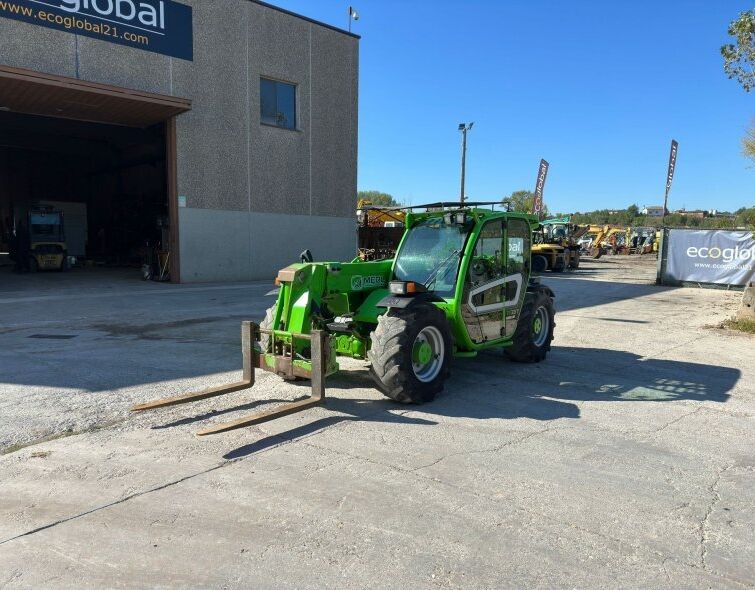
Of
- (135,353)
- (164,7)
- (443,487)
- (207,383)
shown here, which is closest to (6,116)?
(164,7)

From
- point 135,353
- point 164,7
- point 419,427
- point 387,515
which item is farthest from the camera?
point 164,7

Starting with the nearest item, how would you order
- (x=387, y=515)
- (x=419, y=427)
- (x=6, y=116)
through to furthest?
(x=387, y=515), (x=419, y=427), (x=6, y=116)

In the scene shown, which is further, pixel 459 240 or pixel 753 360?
pixel 753 360

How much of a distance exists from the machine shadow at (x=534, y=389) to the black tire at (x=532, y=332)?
0.47ft

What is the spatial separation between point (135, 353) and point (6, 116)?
69.9 ft

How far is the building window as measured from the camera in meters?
21.7

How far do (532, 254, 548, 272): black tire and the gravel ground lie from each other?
21.4m

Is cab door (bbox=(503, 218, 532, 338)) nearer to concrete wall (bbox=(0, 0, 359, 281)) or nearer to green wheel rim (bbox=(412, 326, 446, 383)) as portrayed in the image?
green wheel rim (bbox=(412, 326, 446, 383))

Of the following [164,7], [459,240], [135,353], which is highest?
[164,7]

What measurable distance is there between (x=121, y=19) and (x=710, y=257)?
72.0 ft

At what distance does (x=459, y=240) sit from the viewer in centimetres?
657

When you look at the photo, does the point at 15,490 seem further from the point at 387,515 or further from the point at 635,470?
the point at 635,470

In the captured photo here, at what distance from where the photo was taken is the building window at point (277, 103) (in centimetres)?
2173

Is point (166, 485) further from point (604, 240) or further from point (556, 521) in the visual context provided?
point (604, 240)
